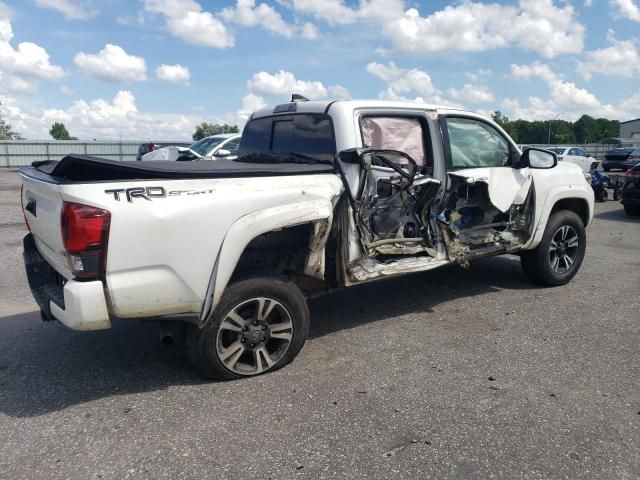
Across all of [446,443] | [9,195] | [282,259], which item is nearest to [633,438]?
[446,443]

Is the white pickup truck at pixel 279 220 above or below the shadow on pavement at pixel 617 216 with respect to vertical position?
above

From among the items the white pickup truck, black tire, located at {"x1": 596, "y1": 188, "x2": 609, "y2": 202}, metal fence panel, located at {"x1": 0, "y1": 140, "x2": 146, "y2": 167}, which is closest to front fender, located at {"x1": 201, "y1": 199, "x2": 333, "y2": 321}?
the white pickup truck

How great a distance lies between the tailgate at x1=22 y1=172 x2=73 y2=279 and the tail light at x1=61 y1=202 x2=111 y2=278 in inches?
5.6

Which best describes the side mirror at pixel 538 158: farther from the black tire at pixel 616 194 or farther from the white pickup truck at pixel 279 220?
the black tire at pixel 616 194

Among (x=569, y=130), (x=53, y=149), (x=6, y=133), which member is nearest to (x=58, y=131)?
(x=6, y=133)

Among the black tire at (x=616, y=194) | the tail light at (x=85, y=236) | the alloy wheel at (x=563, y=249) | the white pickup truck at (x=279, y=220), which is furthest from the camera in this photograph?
the black tire at (x=616, y=194)

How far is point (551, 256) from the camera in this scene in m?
5.94

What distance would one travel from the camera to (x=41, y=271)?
390cm

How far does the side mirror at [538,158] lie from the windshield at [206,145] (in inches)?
354

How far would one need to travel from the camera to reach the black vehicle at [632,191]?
1217 cm

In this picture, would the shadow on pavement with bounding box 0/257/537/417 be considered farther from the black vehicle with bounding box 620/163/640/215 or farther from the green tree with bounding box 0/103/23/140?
the green tree with bounding box 0/103/23/140

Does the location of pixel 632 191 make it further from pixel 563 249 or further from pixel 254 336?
pixel 254 336

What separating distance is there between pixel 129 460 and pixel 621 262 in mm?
6934

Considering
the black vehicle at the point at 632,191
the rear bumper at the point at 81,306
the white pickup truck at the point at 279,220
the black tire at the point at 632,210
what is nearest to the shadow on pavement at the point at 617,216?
the black tire at the point at 632,210
